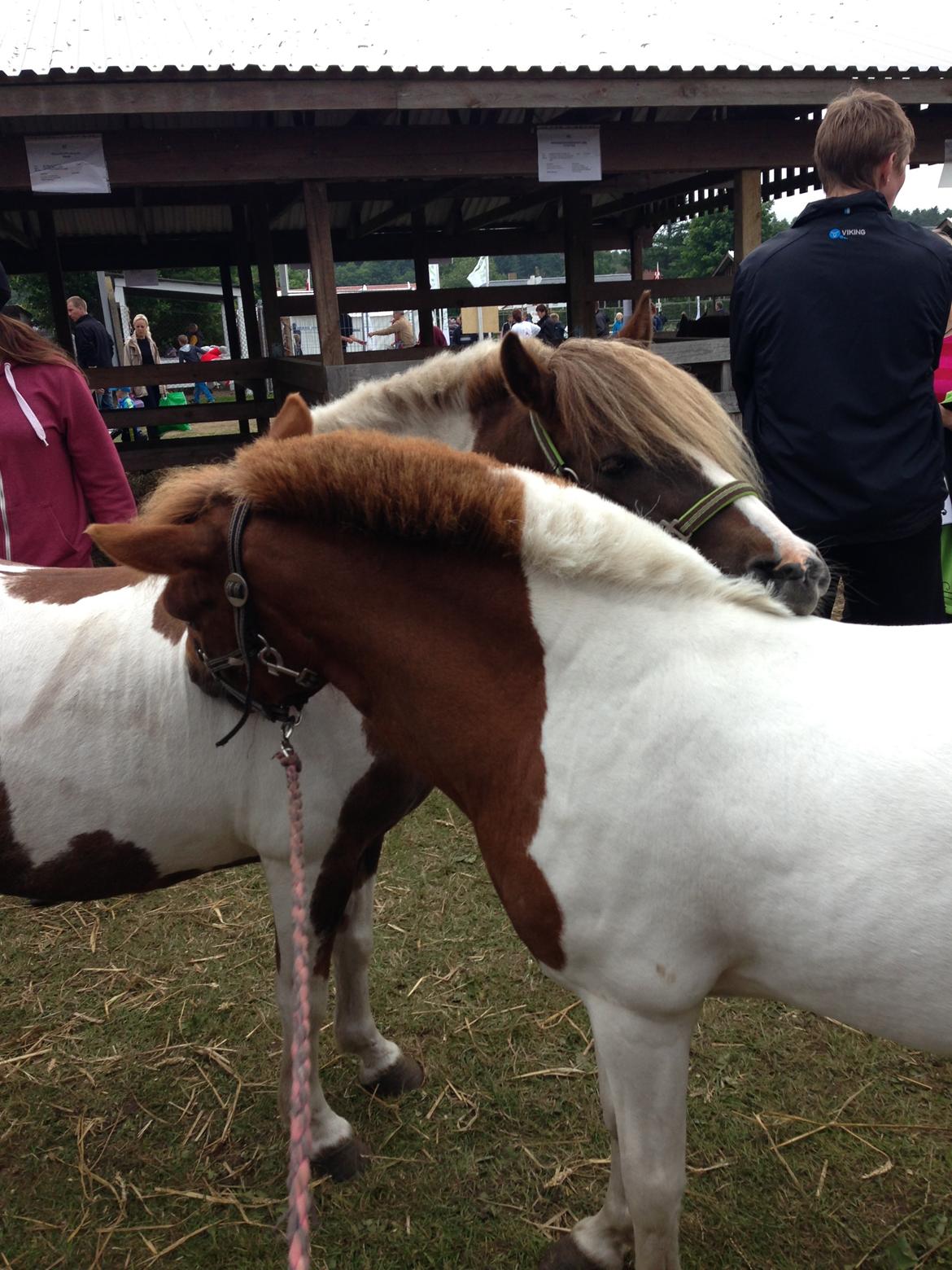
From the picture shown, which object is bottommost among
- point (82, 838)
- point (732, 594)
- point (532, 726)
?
point (82, 838)

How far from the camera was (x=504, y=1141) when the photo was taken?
8.23ft

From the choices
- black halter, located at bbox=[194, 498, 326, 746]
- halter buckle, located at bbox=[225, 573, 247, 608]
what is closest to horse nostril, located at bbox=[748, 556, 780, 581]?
black halter, located at bbox=[194, 498, 326, 746]

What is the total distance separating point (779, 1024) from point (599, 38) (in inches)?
244

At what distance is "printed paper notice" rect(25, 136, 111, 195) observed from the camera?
5059 mm

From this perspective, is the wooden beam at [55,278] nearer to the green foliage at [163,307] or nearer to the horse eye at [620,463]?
the horse eye at [620,463]

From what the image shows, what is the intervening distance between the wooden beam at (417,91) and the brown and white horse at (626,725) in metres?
4.41

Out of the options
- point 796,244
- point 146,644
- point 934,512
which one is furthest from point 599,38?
point 146,644

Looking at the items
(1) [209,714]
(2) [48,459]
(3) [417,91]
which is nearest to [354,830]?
(1) [209,714]

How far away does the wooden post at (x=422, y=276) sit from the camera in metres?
9.62

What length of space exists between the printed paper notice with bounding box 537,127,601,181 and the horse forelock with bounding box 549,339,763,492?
4014 mm

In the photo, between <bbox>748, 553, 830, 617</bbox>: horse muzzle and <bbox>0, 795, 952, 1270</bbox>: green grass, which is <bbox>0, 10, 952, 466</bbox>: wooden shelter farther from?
<bbox>748, 553, 830, 617</bbox>: horse muzzle

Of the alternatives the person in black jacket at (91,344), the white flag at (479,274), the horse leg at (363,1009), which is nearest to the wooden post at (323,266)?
the horse leg at (363,1009)

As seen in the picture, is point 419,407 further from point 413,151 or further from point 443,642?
point 413,151

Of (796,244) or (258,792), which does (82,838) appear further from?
(796,244)
